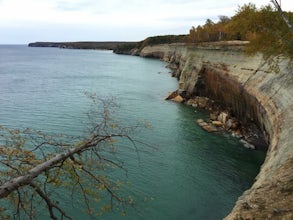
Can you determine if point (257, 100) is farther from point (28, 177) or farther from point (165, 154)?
point (28, 177)

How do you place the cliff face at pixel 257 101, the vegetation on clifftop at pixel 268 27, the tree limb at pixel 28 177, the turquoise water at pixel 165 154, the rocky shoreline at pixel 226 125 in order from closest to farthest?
the tree limb at pixel 28 177, the cliff face at pixel 257 101, the turquoise water at pixel 165 154, the vegetation on clifftop at pixel 268 27, the rocky shoreline at pixel 226 125

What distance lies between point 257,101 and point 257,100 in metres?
0.08

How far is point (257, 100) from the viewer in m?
26.1

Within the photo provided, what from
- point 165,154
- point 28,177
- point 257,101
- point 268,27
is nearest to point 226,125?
point 257,101

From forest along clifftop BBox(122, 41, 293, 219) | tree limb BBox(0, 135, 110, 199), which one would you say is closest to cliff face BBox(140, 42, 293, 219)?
forest along clifftop BBox(122, 41, 293, 219)

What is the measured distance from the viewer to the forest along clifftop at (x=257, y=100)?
11.5 meters

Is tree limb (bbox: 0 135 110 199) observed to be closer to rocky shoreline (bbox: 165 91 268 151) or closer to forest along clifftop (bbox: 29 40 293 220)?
forest along clifftop (bbox: 29 40 293 220)

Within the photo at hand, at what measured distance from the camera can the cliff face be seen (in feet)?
37.5

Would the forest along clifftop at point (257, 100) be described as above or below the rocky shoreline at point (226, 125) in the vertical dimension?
above

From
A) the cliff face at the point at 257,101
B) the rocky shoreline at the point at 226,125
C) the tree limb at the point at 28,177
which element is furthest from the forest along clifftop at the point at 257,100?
the tree limb at the point at 28,177

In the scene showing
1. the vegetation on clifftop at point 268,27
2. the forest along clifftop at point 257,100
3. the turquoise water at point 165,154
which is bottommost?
the turquoise water at point 165,154

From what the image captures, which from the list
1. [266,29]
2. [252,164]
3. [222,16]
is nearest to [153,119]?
[252,164]

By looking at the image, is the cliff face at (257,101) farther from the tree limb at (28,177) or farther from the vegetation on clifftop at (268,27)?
the tree limb at (28,177)

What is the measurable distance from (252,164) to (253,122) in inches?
241
